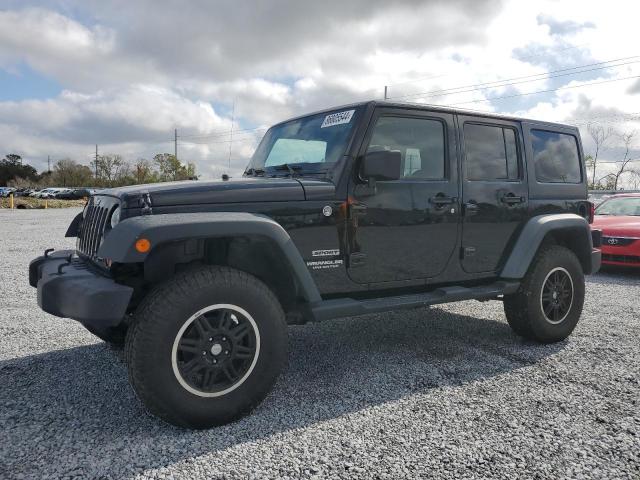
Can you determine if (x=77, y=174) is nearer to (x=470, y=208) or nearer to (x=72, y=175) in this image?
(x=72, y=175)

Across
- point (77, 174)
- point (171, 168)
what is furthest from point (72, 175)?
point (171, 168)

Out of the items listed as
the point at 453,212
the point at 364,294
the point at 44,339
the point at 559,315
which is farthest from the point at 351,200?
the point at 44,339

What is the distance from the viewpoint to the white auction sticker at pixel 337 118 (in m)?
3.44

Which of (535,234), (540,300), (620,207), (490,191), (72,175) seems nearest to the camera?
(490,191)

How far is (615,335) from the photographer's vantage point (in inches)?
181

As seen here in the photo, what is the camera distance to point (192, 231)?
2.59m

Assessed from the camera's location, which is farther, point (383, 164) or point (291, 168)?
point (291, 168)

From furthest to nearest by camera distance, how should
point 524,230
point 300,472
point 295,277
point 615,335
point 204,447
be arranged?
1. point 615,335
2. point 524,230
3. point 295,277
4. point 204,447
5. point 300,472

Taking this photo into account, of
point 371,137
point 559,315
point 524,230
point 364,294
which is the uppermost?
point 371,137

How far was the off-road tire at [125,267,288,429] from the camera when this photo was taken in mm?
2535

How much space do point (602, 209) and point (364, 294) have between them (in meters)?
8.43

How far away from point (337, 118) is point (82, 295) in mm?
2079

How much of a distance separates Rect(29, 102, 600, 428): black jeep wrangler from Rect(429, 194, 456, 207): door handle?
0.01 metres

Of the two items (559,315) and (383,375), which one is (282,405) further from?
(559,315)
